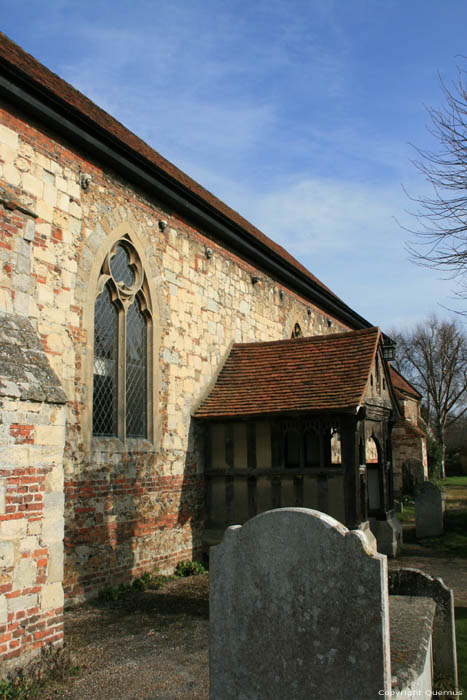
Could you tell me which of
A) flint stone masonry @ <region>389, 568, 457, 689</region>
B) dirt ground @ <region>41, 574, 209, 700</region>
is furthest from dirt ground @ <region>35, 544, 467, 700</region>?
flint stone masonry @ <region>389, 568, 457, 689</region>

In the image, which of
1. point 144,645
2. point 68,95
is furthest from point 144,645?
point 68,95

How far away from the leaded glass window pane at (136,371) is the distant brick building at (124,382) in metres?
0.03

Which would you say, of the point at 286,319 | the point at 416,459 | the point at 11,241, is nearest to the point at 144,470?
the point at 11,241

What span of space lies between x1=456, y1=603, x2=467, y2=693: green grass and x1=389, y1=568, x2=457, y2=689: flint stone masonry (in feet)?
0.88

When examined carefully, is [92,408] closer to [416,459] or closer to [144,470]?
[144,470]

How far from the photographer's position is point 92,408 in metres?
8.19

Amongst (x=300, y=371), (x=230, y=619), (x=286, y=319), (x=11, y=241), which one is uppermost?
(x=286, y=319)

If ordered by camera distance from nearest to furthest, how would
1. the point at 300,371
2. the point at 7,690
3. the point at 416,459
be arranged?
the point at 7,690 → the point at 300,371 → the point at 416,459

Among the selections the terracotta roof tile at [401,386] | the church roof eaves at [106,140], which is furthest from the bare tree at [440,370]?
the church roof eaves at [106,140]

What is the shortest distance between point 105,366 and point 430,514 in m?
8.81

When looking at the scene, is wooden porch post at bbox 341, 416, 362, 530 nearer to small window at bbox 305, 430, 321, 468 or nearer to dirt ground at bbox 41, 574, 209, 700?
small window at bbox 305, 430, 321, 468

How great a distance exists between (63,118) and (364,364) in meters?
5.91

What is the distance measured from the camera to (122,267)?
30.5 ft

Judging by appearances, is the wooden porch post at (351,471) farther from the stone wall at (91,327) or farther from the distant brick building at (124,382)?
the stone wall at (91,327)
